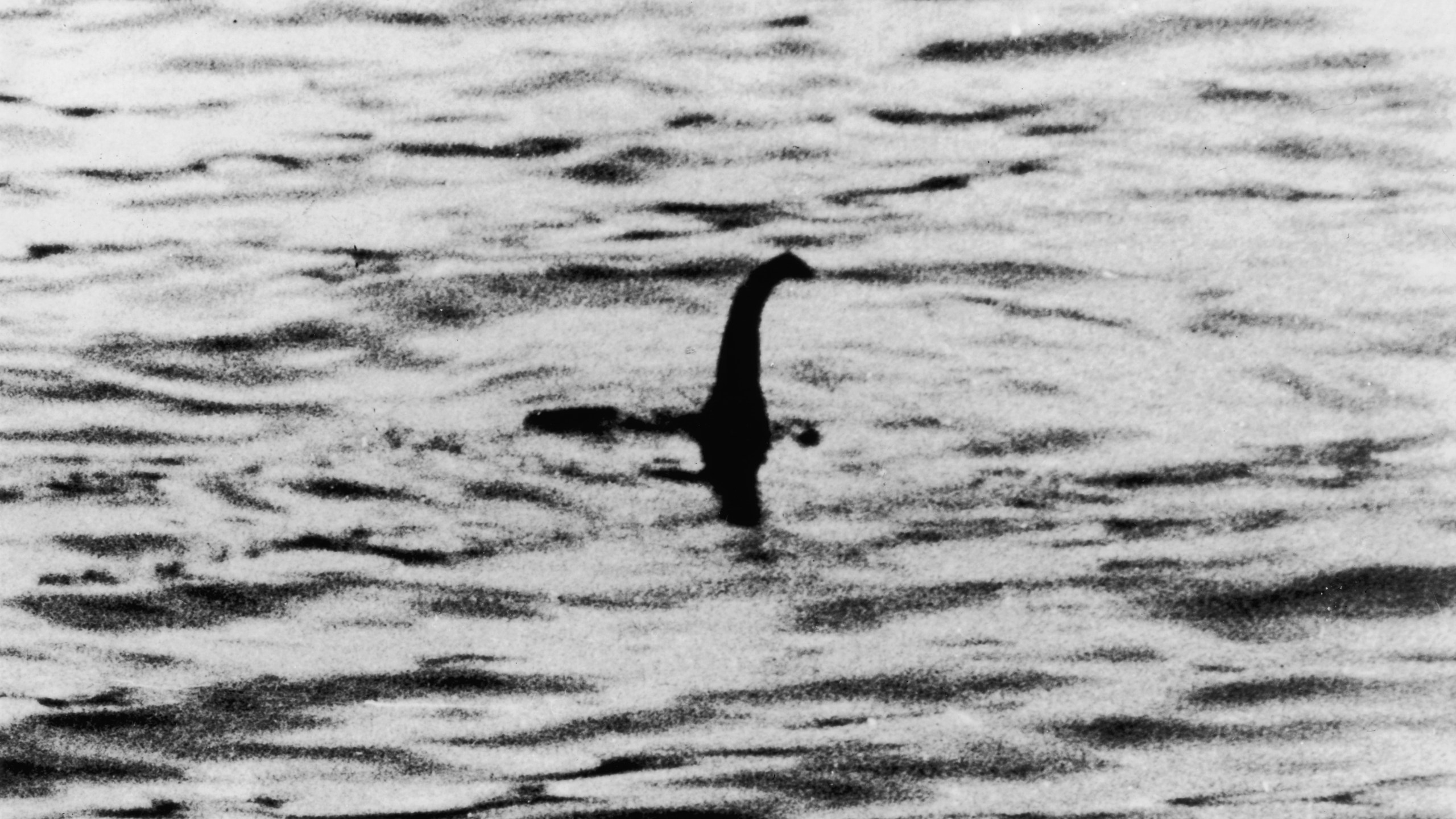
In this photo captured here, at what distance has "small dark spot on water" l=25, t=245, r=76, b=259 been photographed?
1.64 ft

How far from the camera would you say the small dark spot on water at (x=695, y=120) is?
47 centimetres

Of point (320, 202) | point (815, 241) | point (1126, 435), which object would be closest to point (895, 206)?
point (815, 241)

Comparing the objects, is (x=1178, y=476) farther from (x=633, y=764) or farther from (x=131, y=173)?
(x=131, y=173)

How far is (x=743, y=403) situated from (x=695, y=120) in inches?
4.9

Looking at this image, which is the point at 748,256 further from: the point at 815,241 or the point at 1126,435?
the point at 1126,435

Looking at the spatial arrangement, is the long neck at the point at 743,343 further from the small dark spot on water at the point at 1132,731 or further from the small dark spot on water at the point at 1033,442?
the small dark spot on water at the point at 1132,731

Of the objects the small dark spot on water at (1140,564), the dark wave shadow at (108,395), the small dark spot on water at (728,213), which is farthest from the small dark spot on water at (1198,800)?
the dark wave shadow at (108,395)

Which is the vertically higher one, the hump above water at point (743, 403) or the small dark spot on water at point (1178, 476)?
the hump above water at point (743, 403)

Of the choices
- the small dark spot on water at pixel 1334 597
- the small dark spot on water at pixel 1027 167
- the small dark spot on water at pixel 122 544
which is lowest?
the small dark spot on water at pixel 1334 597

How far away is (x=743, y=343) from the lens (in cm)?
47

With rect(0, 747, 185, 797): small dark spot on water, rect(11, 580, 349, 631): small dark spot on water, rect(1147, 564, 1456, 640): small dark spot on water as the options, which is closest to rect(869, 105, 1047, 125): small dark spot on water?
rect(1147, 564, 1456, 640): small dark spot on water

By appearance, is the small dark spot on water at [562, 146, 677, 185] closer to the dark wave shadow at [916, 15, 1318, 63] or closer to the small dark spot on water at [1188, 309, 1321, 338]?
the dark wave shadow at [916, 15, 1318, 63]

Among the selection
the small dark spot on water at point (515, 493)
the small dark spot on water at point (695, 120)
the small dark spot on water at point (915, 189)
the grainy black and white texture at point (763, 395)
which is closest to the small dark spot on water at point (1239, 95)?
the grainy black and white texture at point (763, 395)

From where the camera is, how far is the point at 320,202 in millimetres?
490
